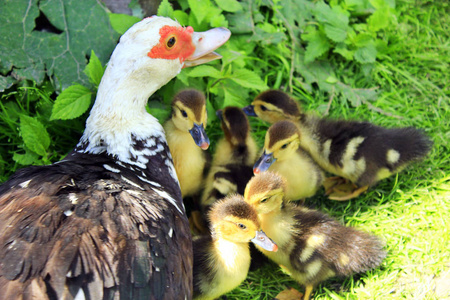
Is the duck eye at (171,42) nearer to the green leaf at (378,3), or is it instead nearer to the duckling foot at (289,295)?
the duckling foot at (289,295)

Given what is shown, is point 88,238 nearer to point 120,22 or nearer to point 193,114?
point 193,114

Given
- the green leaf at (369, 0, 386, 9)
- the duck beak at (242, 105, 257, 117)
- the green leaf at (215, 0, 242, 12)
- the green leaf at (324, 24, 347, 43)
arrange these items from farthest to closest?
the green leaf at (369, 0, 386, 9), the green leaf at (324, 24, 347, 43), the green leaf at (215, 0, 242, 12), the duck beak at (242, 105, 257, 117)

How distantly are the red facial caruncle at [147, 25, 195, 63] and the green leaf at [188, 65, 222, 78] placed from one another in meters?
0.41

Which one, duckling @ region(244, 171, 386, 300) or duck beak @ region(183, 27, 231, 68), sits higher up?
duck beak @ region(183, 27, 231, 68)

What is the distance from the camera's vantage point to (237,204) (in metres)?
2.63

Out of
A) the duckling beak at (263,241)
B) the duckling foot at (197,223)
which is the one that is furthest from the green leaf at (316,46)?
the duckling beak at (263,241)

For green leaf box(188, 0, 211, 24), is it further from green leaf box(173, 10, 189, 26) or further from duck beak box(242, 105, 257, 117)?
duck beak box(242, 105, 257, 117)

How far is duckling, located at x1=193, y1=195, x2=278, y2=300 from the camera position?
2.62m

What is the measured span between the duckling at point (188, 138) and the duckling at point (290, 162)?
1.34 ft

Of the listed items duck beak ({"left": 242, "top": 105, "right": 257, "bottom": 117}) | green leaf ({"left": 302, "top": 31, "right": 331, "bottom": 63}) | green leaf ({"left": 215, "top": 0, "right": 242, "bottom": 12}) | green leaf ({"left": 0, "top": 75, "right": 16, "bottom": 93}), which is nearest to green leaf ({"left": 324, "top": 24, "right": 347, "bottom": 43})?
green leaf ({"left": 302, "top": 31, "right": 331, "bottom": 63})

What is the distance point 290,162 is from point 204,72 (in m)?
0.86

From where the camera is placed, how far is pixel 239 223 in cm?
262

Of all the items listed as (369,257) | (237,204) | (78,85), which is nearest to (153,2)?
(78,85)

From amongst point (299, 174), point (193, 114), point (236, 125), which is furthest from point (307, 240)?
point (193, 114)
